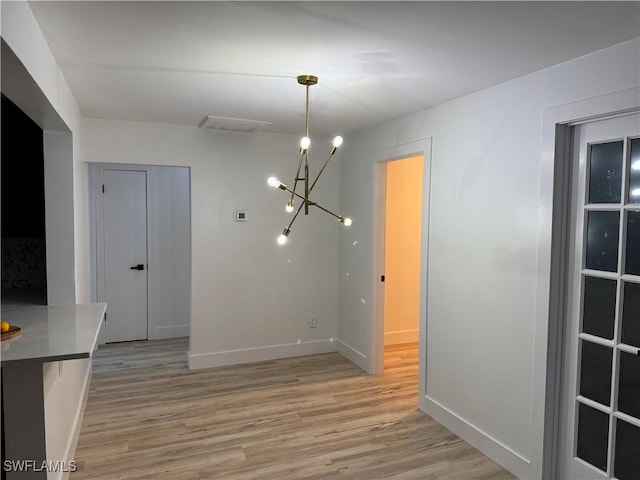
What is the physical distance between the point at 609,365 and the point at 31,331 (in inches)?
115

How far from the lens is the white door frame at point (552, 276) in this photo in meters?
2.49

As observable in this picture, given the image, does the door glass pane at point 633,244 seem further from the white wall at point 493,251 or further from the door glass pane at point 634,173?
the white wall at point 493,251

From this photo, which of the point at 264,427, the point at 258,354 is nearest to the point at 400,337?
the point at 258,354

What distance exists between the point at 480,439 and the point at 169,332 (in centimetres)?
395

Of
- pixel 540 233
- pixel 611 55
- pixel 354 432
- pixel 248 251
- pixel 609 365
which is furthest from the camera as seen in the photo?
pixel 248 251

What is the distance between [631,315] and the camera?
224 centimetres

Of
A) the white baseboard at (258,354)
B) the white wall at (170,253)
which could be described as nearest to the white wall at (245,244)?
the white baseboard at (258,354)

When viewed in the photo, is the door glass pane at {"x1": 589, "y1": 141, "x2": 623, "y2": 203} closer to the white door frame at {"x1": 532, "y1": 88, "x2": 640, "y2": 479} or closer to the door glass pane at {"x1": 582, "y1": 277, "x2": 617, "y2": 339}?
the white door frame at {"x1": 532, "y1": 88, "x2": 640, "y2": 479}

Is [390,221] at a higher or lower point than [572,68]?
lower

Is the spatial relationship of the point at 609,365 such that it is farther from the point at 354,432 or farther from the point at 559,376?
the point at 354,432

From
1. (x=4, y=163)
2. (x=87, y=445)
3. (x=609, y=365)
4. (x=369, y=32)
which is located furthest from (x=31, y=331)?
(x=609, y=365)

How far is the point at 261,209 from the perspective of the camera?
4.69m

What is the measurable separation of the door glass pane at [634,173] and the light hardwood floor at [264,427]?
5.87ft

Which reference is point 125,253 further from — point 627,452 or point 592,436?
point 627,452
